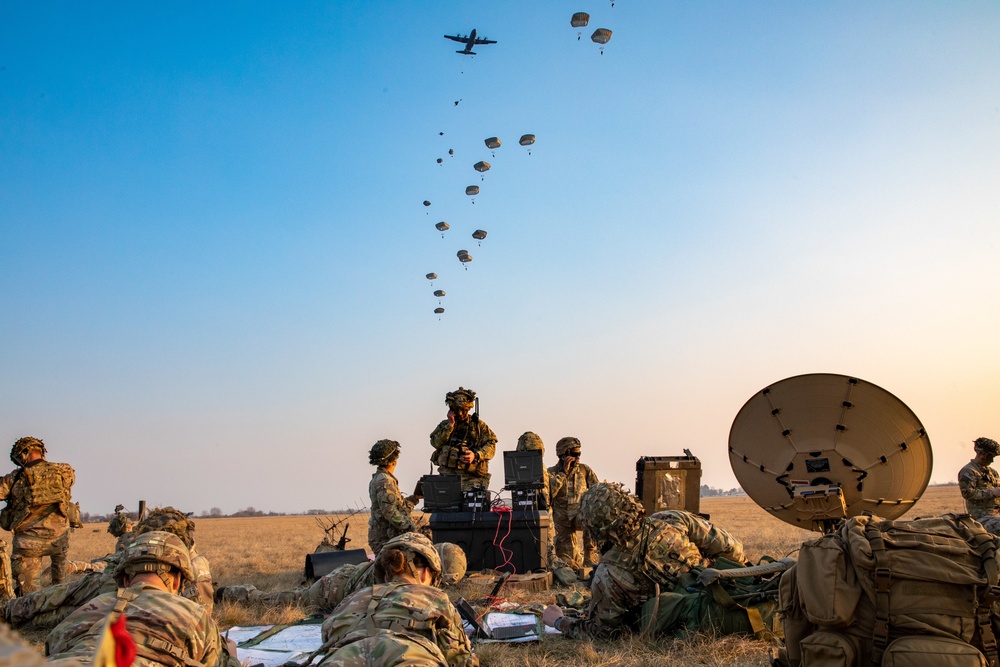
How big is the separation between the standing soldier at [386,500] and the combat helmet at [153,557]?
6.67 metres

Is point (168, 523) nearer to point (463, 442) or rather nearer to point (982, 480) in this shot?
point (463, 442)

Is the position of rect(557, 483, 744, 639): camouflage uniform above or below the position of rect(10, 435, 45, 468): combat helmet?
below

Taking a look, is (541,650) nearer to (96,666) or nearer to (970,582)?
(970,582)

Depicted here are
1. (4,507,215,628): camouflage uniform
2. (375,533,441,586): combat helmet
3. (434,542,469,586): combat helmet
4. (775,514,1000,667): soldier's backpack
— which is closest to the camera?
(775,514,1000,667): soldier's backpack

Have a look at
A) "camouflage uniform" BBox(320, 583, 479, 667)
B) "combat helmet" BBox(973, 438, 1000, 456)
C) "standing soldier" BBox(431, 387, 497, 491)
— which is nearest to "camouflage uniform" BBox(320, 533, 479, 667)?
"camouflage uniform" BBox(320, 583, 479, 667)

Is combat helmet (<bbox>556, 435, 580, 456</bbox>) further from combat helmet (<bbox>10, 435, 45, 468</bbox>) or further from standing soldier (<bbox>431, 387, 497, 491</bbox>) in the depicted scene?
combat helmet (<bbox>10, 435, 45, 468</bbox>)

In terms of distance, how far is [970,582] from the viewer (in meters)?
4.18

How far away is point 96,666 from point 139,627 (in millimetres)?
3562

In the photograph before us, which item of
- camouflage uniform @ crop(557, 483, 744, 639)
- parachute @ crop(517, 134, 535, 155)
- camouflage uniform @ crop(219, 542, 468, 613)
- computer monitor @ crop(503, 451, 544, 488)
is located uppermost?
parachute @ crop(517, 134, 535, 155)

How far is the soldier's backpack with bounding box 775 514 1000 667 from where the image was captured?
418 cm

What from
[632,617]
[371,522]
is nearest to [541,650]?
[632,617]

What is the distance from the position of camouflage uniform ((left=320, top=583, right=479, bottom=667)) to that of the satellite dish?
370 centimetres

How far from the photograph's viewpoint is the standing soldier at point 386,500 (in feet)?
39.3

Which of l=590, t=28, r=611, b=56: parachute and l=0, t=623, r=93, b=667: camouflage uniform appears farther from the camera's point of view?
l=590, t=28, r=611, b=56: parachute
